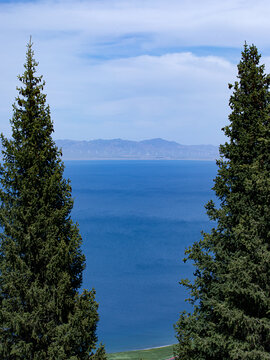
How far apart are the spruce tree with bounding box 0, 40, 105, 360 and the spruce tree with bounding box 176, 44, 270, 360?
3842 millimetres

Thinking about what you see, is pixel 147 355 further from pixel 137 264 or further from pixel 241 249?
pixel 137 264

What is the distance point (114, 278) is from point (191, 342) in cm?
Result: 4572

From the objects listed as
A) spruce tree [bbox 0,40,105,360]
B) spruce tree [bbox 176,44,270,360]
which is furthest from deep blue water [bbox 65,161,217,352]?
spruce tree [bbox 0,40,105,360]

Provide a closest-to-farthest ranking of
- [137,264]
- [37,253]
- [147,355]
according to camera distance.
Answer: [37,253] → [147,355] → [137,264]

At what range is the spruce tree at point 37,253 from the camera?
10.8 metres

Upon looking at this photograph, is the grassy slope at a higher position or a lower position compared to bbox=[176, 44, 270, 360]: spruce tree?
lower

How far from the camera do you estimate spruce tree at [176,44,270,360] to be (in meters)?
11.2

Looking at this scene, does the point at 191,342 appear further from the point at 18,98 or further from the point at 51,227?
the point at 18,98

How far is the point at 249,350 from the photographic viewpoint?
1119cm

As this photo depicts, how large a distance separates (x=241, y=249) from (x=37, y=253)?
21.8ft

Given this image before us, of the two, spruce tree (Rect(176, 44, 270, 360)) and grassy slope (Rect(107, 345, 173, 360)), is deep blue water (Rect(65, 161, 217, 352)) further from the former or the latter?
spruce tree (Rect(176, 44, 270, 360))

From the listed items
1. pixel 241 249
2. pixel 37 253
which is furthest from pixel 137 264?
pixel 37 253

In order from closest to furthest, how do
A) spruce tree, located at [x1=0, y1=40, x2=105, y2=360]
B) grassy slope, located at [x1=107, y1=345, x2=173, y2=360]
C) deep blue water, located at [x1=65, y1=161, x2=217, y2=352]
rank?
spruce tree, located at [x1=0, y1=40, x2=105, y2=360]
grassy slope, located at [x1=107, y1=345, x2=173, y2=360]
deep blue water, located at [x1=65, y1=161, x2=217, y2=352]

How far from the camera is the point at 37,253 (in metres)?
11.4
